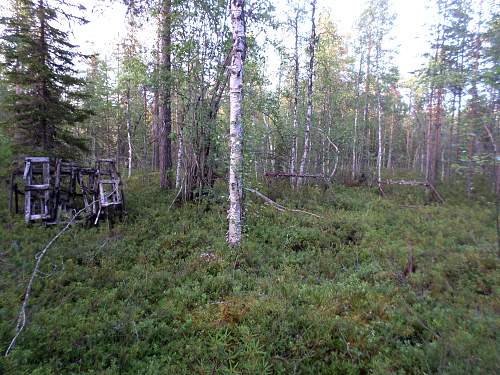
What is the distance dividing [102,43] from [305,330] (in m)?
29.0

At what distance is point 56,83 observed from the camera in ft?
40.0

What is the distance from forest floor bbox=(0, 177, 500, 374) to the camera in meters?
3.77

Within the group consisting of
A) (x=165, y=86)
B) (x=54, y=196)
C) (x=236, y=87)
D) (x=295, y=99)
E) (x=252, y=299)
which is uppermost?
(x=295, y=99)

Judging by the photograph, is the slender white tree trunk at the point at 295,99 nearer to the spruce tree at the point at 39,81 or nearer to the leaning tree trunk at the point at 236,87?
the leaning tree trunk at the point at 236,87

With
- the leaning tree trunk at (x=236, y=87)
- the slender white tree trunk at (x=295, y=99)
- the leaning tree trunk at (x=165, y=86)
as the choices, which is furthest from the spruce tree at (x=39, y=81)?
the slender white tree trunk at (x=295, y=99)

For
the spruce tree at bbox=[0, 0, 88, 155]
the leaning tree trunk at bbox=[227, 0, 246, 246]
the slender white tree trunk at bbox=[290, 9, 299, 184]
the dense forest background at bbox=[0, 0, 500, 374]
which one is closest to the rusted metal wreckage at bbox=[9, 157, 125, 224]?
the dense forest background at bbox=[0, 0, 500, 374]

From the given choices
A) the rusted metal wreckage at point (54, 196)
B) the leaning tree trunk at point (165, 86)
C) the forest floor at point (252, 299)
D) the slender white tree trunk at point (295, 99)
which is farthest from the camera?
the slender white tree trunk at point (295, 99)

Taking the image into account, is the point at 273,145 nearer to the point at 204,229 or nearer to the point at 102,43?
the point at 204,229

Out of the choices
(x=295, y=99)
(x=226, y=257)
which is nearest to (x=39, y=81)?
(x=226, y=257)

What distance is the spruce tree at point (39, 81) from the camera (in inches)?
435

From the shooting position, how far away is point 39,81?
1134 cm

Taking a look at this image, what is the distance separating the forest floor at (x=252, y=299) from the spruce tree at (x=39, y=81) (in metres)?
3.92

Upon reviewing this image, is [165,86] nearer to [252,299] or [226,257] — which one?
[226,257]

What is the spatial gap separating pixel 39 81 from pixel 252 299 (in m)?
12.1
